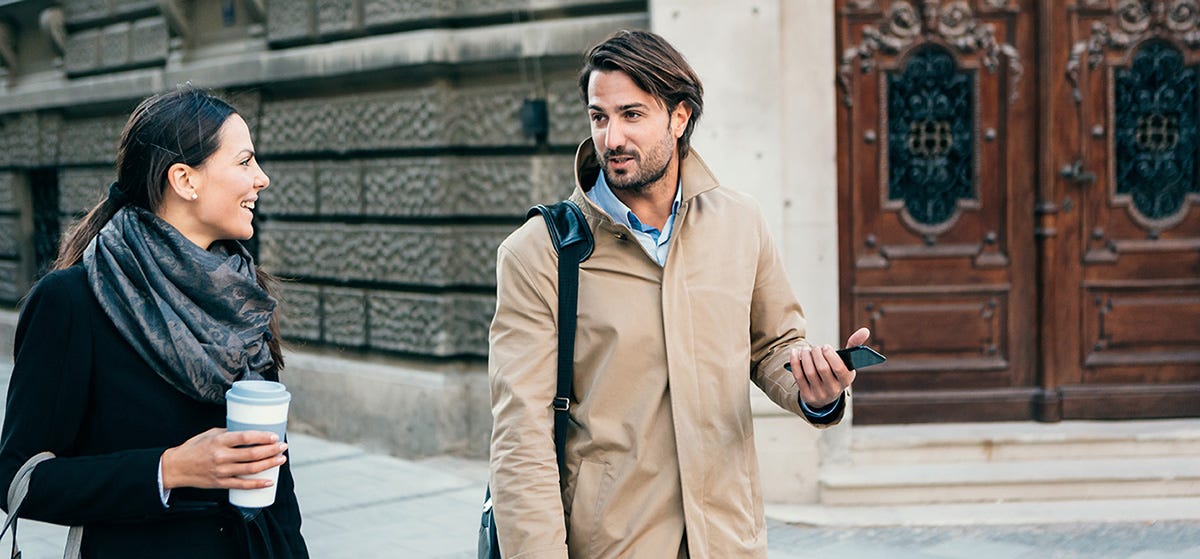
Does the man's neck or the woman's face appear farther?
the man's neck

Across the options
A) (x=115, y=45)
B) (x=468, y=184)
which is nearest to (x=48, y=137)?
(x=115, y=45)

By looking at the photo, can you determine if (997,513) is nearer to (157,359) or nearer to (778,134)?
(778,134)

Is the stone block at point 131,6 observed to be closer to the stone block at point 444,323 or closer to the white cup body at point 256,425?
the stone block at point 444,323

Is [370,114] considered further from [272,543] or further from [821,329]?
[272,543]

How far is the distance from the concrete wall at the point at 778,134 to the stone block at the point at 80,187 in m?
6.20

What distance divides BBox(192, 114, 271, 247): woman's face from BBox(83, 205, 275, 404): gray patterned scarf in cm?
6

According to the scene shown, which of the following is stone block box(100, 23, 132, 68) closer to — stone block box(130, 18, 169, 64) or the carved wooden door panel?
stone block box(130, 18, 169, 64)

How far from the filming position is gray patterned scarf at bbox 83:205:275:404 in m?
2.34

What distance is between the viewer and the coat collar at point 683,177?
2.73 metres

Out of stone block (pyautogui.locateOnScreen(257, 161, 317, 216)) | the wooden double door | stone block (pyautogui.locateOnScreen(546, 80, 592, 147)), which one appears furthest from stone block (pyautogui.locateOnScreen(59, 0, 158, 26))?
the wooden double door

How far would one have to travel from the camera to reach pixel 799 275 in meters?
6.64

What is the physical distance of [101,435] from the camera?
235 cm

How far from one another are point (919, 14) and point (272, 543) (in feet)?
17.5

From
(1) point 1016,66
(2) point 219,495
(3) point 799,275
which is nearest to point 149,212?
(2) point 219,495
